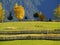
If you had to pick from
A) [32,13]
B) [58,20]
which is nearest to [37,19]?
[32,13]

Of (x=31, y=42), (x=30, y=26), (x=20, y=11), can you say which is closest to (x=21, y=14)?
(x=20, y=11)

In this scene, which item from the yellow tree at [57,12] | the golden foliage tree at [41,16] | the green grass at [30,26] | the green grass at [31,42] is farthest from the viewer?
the yellow tree at [57,12]

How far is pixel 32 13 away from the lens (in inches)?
219

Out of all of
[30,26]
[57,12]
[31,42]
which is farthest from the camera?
[57,12]

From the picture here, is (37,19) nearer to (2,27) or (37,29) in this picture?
(37,29)

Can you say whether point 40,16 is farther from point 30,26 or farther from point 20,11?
point 20,11

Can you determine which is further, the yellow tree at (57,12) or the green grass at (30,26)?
the yellow tree at (57,12)

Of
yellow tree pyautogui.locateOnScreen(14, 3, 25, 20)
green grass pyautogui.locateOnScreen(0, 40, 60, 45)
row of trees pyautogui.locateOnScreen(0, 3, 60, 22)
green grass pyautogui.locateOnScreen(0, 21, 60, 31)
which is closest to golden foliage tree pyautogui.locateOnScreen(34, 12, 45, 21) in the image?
row of trees pyautogui.locateOnScreen(0, 3, 60, 22)

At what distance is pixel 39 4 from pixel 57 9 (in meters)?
0.69

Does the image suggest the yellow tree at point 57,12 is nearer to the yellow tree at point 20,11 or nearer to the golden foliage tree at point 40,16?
the golden foliage tree at point 40,16

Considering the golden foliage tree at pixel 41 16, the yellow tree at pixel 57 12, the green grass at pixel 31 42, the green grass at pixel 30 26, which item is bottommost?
the green grass at pixel 31 42

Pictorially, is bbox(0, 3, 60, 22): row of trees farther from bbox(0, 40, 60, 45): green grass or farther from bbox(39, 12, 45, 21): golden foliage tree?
bbox(0, 40, 60, 45): green grass

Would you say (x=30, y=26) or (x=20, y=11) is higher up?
(x=20, y=11)

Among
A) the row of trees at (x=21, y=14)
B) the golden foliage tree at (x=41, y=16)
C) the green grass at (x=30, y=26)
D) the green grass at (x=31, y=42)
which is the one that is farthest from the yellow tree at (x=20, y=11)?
the green grass at (x=31, y=42)
